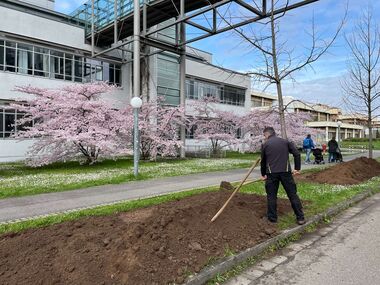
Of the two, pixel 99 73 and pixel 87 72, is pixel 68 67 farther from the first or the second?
pixel 99 73

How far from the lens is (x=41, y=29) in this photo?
21469 mm

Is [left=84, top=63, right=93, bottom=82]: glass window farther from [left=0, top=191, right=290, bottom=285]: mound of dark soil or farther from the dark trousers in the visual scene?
the dark trousers

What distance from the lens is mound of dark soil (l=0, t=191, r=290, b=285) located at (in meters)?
3.52

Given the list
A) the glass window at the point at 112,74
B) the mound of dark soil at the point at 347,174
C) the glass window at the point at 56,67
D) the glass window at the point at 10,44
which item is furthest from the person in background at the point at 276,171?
the glass window at the point at 112,74

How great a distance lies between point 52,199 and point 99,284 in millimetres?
5573

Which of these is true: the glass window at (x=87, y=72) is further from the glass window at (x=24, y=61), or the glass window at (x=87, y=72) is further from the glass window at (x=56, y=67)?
the glass window at (x=24, y=61)

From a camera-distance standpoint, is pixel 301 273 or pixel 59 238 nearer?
pixel 301 273

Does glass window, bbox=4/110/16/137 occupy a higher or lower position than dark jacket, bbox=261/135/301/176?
higher

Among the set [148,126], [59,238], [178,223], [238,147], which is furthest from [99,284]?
[238,147]

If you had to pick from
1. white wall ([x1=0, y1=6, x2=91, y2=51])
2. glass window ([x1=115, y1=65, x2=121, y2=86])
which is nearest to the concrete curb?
white wall ([x1=0, y1=6, x2=91, y2=51])

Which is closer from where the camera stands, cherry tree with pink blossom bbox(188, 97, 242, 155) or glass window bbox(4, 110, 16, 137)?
glass window bbox(4, 110, 16, 137)

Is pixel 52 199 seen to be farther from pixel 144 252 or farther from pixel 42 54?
pixel 42 54

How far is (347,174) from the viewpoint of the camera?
11.8 meters

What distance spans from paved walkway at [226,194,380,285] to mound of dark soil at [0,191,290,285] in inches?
19.2
